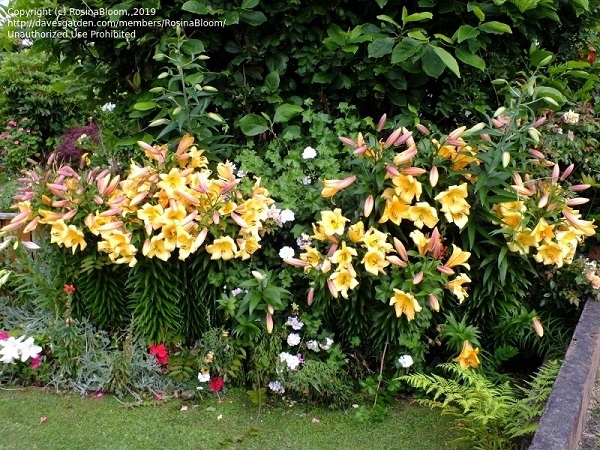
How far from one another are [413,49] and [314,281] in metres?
1.40

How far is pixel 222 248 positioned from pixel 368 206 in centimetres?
79

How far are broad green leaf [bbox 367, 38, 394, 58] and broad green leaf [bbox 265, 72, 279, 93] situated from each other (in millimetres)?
653

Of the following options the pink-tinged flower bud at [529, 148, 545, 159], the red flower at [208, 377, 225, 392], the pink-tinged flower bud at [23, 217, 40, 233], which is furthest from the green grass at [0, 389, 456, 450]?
the pink-tinged flower bud at [529, 148, 545, 159]

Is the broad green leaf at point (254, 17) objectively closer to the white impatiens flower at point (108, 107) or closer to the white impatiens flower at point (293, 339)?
the white impatiens flower at point (108, 107)

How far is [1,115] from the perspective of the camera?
336 inches

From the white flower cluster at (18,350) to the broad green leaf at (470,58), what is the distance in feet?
9.56

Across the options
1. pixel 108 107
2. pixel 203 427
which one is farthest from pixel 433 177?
pixel 108 107

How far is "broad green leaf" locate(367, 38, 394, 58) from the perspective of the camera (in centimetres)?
328

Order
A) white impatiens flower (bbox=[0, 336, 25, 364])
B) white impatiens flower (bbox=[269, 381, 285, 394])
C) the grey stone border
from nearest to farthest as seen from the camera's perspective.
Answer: the grey stone border < white impatiens flower (bbox=[269, 381, 285, 394]) < white impatiens flower (bbox=[0, 336, 25, 364])

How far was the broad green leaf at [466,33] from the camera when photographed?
3.24 meters

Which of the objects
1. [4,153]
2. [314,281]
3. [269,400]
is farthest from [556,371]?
[4,153]

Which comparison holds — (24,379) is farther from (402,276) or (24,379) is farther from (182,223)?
(402,276)

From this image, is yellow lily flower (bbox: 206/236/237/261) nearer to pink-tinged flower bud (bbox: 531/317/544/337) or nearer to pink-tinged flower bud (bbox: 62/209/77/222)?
pink-tinged flower bud (bbox: 62/209/77/222)

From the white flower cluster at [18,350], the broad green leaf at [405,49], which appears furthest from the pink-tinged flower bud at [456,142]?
the white flower cluster at [18,350]
